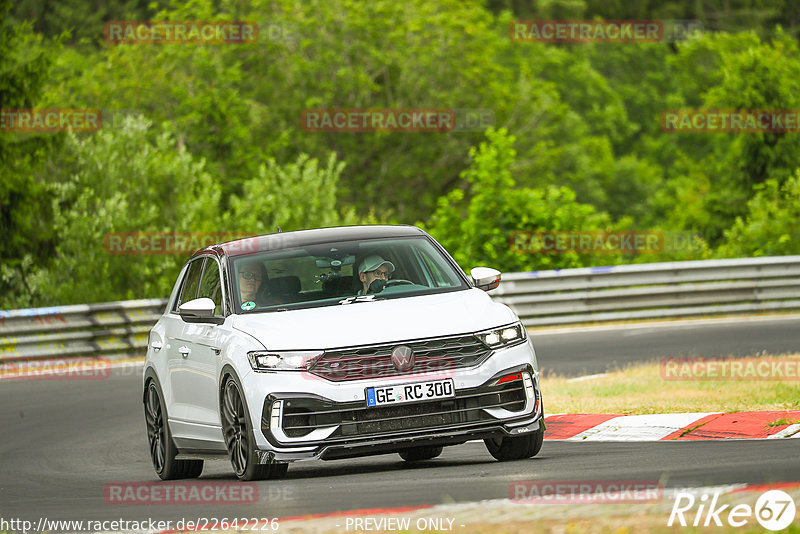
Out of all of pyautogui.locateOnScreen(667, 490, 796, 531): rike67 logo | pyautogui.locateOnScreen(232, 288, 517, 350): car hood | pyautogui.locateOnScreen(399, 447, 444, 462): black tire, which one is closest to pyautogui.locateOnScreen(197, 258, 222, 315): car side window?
pyautogui.locateOnScreen(232, 288, 517, 350): car hood

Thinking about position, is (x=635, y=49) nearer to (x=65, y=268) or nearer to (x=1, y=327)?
(x=65, y=268)

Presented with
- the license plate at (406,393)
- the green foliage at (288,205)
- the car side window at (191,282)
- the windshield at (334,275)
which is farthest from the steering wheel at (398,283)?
the green foliage at (288,205)

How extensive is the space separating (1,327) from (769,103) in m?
27.4

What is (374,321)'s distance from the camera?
354 inches

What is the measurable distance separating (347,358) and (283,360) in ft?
1.31

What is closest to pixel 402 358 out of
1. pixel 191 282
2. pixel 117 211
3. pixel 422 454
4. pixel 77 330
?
pixel 422 454

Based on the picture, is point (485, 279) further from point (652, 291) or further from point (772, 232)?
point (772, 232)

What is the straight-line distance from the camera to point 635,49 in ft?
288

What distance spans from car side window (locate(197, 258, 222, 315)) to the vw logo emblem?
177 cm

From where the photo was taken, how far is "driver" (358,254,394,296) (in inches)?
388

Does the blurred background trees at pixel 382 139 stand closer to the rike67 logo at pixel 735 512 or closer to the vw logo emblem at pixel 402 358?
the vw logo emblem at pixel 402 358

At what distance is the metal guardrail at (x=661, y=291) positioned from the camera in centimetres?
2514

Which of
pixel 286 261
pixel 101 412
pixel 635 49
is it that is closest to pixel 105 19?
pixel 635 49

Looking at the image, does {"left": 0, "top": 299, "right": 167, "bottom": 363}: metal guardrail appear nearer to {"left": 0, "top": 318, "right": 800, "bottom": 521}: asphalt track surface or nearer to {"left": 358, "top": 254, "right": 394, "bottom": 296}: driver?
{"left": 0, "top": 318, "right": 800, "bottom": 521}: asphalt track surface
